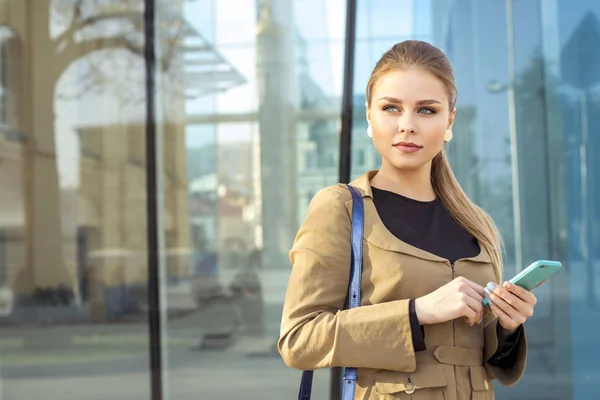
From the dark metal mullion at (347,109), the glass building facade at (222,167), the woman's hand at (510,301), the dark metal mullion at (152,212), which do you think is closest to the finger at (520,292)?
the woman's hand at (510,301)

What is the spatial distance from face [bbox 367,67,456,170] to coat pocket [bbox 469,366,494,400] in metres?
0.47

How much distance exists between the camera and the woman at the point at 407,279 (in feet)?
5.24

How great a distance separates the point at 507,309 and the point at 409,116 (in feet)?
1.50

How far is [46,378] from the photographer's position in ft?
17.0

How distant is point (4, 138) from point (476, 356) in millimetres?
4454

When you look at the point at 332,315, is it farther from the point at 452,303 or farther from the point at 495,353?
the point at 495,353

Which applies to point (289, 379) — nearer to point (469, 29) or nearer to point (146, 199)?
point (146, 199)

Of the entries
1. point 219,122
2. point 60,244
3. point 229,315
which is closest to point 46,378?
point 60,244

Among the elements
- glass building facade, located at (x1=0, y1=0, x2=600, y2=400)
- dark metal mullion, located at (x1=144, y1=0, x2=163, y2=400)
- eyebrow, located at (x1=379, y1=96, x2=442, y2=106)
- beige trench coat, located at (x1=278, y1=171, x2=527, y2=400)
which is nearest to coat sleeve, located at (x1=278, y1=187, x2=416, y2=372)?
beige trench coat, located at (x1=278, y1=171, x2=527, y2=400)

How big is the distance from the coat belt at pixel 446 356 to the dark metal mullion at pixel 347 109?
3.18 m

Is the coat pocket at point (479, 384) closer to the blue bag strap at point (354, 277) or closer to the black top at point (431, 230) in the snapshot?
the black top at point (431, 230)

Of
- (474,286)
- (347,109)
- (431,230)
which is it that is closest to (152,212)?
(347,109)

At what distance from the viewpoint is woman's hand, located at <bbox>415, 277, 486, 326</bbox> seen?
1528 millimetres

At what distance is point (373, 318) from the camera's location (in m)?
1.60
